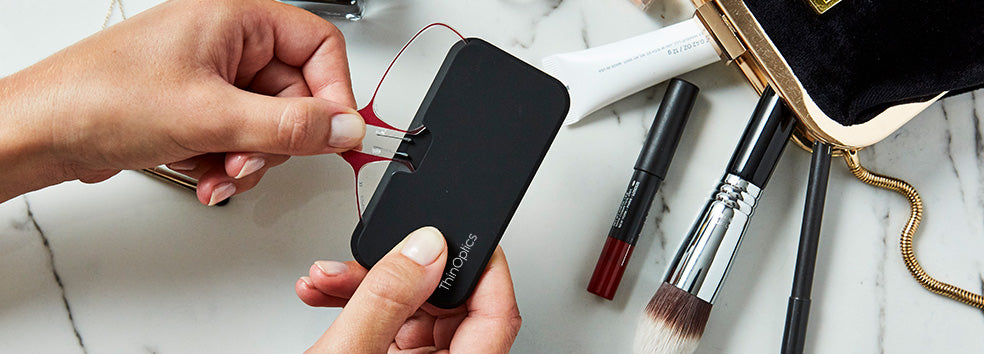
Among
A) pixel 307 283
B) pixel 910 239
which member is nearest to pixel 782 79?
pixel 910 239

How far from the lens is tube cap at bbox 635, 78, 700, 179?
0.54m

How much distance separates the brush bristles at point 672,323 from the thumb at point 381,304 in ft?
0.63

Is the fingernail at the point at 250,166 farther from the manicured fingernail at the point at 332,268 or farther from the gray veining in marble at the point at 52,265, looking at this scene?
the gray veining in marble at the point at 52,265

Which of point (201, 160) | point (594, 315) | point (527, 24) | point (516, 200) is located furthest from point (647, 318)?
point (201, 160)

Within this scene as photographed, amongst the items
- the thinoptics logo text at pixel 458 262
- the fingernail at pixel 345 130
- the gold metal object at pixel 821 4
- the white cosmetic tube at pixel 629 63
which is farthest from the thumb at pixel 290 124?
the gold metal object at pixel 821 4

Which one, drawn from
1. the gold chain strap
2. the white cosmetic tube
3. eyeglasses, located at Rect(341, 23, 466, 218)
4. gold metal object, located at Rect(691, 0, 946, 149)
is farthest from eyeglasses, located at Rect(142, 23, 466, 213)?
the gold chain strap

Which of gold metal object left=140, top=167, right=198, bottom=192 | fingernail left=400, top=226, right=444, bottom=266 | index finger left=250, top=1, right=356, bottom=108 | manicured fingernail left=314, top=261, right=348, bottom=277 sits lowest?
gold metal object left=140, top=167, right=198, bottom=192

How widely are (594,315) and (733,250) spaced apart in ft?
0.42

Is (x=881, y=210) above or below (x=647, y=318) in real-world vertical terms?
above

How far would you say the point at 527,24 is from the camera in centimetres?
59

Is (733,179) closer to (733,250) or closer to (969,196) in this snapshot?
(733,250)

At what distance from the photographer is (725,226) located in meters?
0.51

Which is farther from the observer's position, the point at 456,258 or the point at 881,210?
the point at 881,210

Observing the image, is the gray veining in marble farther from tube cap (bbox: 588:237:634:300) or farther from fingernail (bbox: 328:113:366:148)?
tube cap (bbox: 588:237:634:300)
